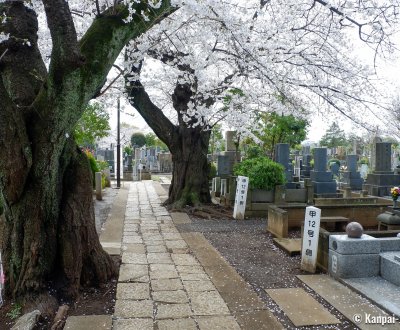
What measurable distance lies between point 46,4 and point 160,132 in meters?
7.35

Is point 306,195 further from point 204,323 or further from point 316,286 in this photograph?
point 204,323

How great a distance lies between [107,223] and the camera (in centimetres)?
880

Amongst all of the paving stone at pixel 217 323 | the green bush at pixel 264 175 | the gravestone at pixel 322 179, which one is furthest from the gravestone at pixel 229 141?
the paving stone at pixel 217 323

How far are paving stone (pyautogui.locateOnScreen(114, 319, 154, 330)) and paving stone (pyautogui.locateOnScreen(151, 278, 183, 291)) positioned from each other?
869 mm

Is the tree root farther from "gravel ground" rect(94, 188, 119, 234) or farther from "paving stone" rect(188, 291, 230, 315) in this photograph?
"paving stone" rect(188, 291, 230, 315)

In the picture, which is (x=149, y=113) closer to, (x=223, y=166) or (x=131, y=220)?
(x=131, y=220)

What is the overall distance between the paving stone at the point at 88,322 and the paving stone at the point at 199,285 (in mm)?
1193

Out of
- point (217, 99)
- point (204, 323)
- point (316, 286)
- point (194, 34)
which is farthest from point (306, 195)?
point (204, 323)

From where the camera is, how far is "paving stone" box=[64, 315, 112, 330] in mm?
3613

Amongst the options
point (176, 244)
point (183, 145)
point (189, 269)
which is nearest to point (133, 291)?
point (189, 269)

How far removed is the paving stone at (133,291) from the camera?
4377 millimetres

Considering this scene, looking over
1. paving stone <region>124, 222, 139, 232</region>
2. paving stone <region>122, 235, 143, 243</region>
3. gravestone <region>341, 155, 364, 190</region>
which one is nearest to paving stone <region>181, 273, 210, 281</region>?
paving stone <region>122, 235, 143, 243</region>

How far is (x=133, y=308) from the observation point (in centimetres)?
405

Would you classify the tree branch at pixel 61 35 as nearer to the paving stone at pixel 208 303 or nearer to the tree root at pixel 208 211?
the paving stone at pixel 208 303
